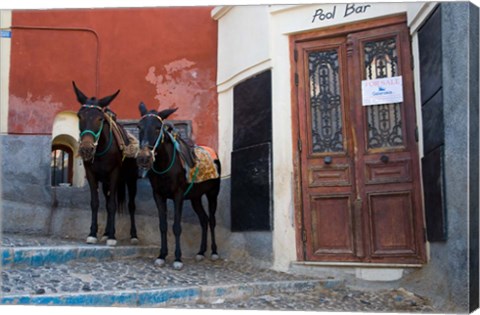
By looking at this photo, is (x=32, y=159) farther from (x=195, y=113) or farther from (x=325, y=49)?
(x=325, y=49)

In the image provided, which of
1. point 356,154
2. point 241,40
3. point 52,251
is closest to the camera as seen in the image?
point 52,251

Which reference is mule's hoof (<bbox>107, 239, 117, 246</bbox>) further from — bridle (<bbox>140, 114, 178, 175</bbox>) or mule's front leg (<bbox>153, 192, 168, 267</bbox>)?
bridle (<bbox>140, 114, 178, 175</bbox>)

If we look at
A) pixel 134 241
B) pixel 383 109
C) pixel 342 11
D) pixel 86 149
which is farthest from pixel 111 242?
pixel 342 11

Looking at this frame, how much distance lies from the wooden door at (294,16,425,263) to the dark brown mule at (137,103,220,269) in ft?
3.57

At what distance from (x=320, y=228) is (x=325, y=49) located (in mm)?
1748

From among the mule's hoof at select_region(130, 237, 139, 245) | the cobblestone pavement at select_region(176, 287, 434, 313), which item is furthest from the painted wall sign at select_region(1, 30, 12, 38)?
the cobblestone pavement at select_region(176, 287, 434, 313)

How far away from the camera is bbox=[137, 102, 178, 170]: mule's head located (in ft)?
17.3

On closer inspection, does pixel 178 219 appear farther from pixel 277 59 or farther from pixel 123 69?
pixel 277 59

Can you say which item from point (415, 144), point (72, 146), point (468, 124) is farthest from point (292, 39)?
point (72, 146)

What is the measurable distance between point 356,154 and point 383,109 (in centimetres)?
49

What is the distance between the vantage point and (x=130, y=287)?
15.6ft

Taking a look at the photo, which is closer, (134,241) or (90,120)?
(90,120)

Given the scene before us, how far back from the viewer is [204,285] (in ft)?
16.3

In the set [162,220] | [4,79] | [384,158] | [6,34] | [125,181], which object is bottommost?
[162,220]
